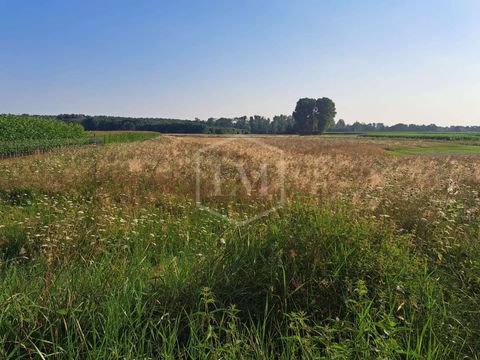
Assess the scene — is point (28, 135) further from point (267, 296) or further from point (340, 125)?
point (340, 125)

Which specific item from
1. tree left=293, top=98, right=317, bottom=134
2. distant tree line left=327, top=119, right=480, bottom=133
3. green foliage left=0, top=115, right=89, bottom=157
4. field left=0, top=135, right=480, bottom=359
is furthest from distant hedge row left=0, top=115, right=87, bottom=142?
distant tree line left=327, top=119, right=480, bottom=133

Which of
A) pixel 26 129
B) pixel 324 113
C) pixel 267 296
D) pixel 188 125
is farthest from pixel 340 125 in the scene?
pixel 267 296

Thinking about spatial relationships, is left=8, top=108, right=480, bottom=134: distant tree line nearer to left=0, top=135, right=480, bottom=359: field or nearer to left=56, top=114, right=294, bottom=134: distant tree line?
left=56, top=114, right=294, bottom=134: distant tree line

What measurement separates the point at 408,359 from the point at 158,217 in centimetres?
515

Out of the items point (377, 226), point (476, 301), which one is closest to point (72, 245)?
point (377, 226)

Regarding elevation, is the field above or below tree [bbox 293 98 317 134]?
below

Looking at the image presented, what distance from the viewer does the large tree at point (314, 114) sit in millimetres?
121000

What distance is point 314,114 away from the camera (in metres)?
123

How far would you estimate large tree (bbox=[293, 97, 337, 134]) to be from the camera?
121000mm

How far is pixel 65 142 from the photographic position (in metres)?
30.0

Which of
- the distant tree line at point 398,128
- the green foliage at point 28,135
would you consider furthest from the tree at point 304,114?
the green foliage at point 28,135

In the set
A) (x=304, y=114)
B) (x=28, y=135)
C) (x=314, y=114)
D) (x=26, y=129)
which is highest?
(x=314, y=114)

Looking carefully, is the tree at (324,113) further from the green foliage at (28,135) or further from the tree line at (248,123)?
the green foliage at (28,135)

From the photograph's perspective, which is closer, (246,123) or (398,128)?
(246,123)
